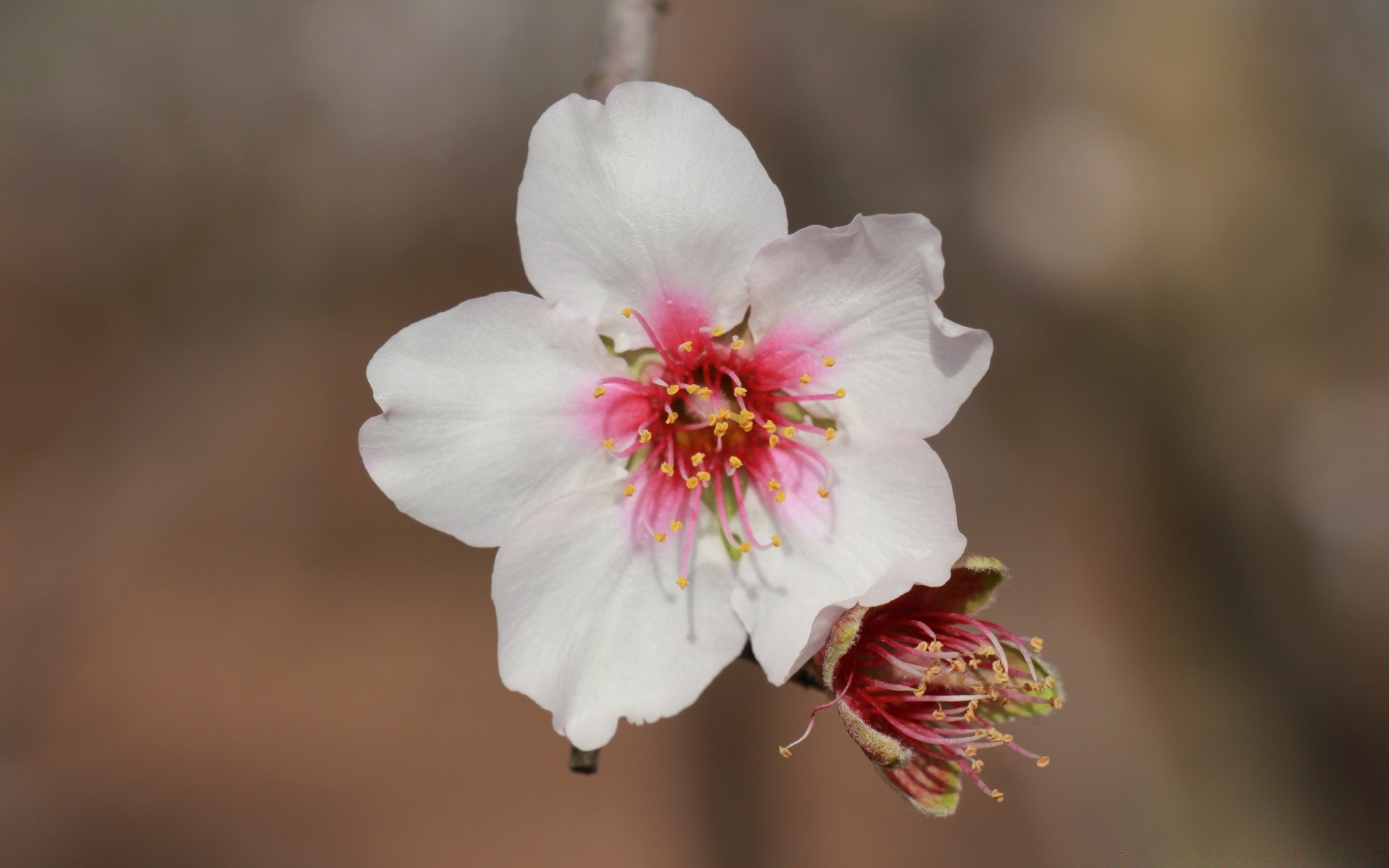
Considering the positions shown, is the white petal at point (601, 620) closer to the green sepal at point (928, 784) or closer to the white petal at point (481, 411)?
the white petal at point (481, 411)

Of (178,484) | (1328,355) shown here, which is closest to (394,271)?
(178,484)

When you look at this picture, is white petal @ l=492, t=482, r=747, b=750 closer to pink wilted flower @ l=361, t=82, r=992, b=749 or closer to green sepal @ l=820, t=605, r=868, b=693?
pink wilted flower @ l=361, t=82, r=992, b=749

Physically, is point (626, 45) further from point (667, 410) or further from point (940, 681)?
point (940, 681)

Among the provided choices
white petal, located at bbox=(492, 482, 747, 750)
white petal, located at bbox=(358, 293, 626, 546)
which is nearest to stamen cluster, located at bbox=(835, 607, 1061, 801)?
white petal, located at bbox=(492, 482, 747, 750)

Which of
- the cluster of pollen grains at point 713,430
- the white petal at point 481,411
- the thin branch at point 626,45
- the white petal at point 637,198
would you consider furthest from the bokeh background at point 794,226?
the white petal at point 637,198

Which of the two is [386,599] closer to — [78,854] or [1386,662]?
[78,854]
